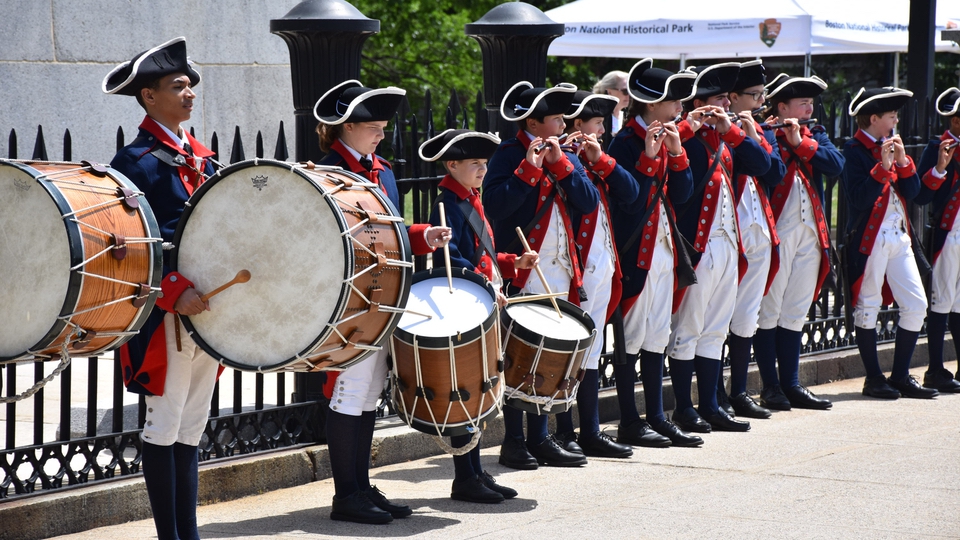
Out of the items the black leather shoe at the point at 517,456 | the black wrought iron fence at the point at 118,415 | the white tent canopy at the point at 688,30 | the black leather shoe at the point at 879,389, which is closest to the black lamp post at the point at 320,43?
→ the black wrought iron fence at the point at 118,415

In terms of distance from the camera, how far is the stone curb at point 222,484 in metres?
5.32

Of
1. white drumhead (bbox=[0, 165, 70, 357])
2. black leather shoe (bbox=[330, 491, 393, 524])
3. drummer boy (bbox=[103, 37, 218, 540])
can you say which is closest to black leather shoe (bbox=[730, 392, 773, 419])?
black leather shoe (bbox=[330, 491, 393, 524])

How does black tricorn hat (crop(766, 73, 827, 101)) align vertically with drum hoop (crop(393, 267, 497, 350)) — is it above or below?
above

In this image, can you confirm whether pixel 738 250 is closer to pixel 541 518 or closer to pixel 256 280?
pixel 541 518

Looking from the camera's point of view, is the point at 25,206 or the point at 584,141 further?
the point at 584,141

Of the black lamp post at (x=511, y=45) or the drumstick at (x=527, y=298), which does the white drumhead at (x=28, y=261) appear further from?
the black lamp post at (x=511, y=45)

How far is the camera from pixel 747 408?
8.27 metres

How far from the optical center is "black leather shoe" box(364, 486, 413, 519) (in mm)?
5750

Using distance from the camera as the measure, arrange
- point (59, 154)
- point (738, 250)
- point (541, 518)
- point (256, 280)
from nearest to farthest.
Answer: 1. point (256, 280)
2. point (541, 518)
3. point (738, 250)
4. point (59, 154)

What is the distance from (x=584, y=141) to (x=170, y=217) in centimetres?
257

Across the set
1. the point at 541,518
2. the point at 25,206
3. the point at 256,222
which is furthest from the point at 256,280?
the point at 541,518

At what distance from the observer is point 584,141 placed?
6.79 m

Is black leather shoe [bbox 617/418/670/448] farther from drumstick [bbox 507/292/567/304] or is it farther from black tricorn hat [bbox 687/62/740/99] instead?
black tricorn hat [bbox 687/62/740/99]

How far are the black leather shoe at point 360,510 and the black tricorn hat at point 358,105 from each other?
4.99 ft
